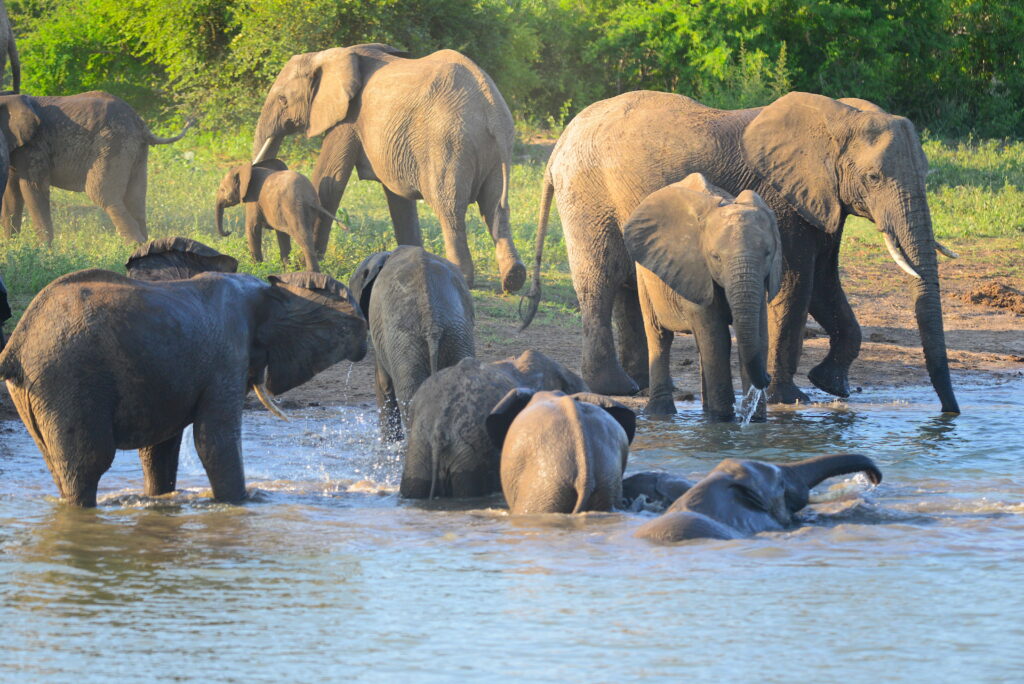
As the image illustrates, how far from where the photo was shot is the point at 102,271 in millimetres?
6688

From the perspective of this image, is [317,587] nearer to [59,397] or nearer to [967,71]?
[59,397]

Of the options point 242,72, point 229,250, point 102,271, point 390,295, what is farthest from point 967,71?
point 102,271

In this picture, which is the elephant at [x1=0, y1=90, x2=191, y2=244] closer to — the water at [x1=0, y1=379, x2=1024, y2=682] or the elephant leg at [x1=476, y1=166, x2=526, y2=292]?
the elephant leg at [x1=476, y1=166, x2=526, y2=292]

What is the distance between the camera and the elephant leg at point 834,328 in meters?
10.5

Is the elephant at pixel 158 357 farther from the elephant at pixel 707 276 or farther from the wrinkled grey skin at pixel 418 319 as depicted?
the elephant at pixel 707 276

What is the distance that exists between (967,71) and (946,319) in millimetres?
12418

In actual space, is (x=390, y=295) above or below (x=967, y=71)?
below

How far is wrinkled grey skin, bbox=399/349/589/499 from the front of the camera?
7.23 m

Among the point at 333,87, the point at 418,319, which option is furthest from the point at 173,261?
the point at 333,87

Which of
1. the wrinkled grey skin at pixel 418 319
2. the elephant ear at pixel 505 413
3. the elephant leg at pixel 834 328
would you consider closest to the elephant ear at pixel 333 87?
the elephant leg at pixel 834 328

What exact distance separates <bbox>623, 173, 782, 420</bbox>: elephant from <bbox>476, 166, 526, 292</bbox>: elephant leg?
2261mm

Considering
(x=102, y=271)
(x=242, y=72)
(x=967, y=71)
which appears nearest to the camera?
(x=102, y=271)

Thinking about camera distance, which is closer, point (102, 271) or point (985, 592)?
point (985, 592)

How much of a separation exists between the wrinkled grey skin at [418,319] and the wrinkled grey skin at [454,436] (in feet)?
1.64
